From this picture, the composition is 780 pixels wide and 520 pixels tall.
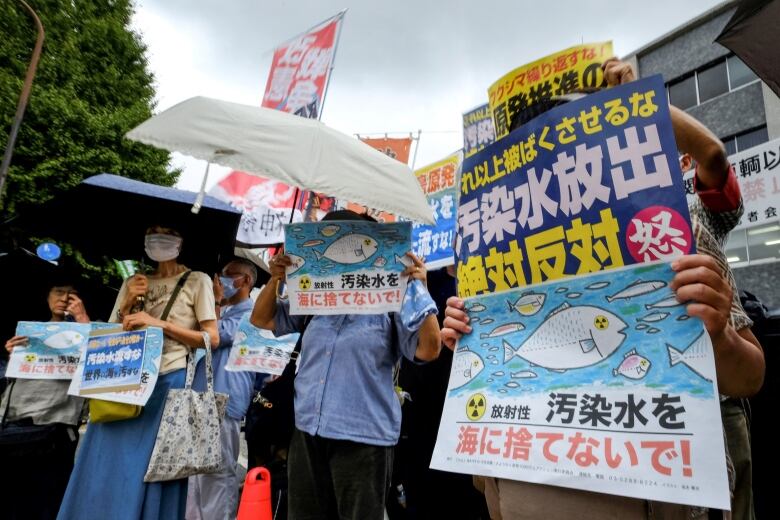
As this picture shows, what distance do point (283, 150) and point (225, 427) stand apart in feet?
9.61

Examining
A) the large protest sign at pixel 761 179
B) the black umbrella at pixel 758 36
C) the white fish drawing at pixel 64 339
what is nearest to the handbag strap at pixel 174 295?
the white fish drawing at pixel 64 339

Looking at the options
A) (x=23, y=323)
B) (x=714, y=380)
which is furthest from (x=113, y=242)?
(x=714, y=380)

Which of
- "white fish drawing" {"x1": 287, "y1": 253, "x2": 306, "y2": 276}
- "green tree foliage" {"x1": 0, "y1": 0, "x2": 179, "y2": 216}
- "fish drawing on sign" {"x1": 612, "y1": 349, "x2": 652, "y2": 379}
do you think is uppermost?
"green tree foliage" {"x1": 0, "y1": 0, "x2": 179, "y2": 216}

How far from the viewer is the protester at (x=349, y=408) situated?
90.4 inches

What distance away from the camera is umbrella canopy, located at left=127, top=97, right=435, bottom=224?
220 centimetres

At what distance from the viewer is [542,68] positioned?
1.61 m

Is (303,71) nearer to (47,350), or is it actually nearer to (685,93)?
(47,350)

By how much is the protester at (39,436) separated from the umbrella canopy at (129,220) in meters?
0.50

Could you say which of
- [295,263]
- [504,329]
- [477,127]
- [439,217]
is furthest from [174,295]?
[477,127]

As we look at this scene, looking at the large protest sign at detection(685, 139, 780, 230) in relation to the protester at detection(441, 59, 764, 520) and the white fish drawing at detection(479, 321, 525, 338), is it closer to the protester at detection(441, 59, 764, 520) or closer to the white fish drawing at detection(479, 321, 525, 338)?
the protester at detection(441, 59, 764, 520)

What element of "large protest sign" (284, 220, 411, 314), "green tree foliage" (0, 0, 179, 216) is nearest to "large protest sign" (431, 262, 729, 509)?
"large protest sign" (284, 220, 411, 314)

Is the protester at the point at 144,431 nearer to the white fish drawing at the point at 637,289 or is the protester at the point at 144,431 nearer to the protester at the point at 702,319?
the protester at the point at 702,319

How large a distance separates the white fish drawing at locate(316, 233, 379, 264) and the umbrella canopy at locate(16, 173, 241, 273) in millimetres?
1178

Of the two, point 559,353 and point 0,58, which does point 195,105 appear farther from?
point 0,58
